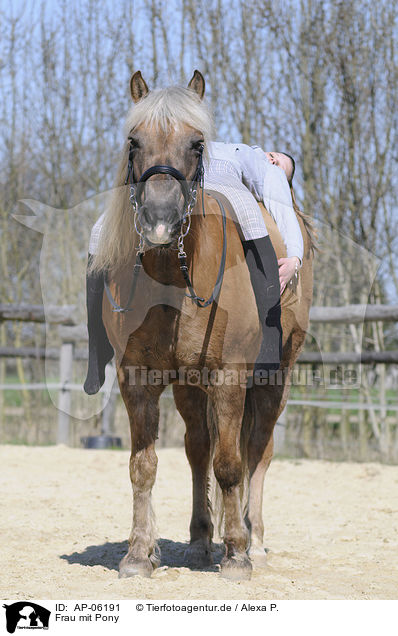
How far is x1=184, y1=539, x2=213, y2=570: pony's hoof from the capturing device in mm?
3535

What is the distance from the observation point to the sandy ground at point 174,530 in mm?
2957

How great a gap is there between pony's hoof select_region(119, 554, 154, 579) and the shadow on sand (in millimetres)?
252

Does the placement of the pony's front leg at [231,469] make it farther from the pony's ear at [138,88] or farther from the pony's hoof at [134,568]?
the pony's ear at [138,88]

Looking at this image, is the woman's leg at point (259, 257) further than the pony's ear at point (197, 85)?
Yes

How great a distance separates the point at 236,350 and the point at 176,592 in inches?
40.2

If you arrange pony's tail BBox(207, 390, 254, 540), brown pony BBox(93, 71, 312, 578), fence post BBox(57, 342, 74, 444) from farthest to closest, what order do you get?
1. fence post BBox(57, 342, 74, 444)
2. pony's tail BBox(207, 390, 254, 540)
3. brown pony BBox(93, 71, 312, 578)

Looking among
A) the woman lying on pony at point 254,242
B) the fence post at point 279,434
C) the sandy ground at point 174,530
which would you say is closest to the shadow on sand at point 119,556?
the sandy ground at point 174,530

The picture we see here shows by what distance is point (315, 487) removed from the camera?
5953 mm

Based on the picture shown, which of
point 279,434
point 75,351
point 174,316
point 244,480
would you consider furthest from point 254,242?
point 75,351

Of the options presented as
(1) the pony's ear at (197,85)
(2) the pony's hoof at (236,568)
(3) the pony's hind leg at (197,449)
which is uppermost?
(1) the pony's ear at (197,85)

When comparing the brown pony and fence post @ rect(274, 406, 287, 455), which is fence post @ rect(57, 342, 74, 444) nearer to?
fence post @ rect(274, 406, 287, 455)

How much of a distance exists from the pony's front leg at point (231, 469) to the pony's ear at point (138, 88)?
4.20ft

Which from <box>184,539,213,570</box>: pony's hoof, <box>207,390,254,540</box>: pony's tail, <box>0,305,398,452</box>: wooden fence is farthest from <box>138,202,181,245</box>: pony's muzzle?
<box>0,305,398,452</box>: wooden fence

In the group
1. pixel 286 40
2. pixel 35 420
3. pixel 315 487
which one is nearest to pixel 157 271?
pixel 315 487
